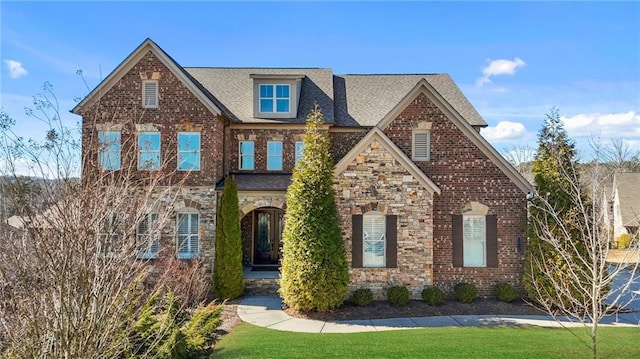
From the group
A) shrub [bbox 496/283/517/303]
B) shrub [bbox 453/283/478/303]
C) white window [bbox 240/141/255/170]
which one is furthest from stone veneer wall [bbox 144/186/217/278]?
shrub [bbox 496/283/517/303]

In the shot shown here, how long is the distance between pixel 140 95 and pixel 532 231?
52.7ft

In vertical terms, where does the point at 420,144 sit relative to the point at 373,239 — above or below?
above

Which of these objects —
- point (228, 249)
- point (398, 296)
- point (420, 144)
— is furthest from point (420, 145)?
point (228, 249)

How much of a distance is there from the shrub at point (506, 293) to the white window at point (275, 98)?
11.8 m

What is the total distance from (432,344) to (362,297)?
4.32 metres

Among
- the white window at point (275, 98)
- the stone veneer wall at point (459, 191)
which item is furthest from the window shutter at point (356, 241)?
the white window at point (275, 98)

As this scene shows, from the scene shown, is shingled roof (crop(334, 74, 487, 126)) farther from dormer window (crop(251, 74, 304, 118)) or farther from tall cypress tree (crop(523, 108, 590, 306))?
tall cypress tree (crop(523, 108, 590, 306))

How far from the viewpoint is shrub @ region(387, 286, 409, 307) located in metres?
14.2

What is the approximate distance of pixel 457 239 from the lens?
605 inches

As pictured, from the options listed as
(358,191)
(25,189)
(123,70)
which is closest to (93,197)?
(25,189)

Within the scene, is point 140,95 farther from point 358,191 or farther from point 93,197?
point 93,197

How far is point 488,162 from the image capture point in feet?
51.2

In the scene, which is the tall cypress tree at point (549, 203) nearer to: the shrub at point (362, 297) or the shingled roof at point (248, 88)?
the shrub at point (362, 297)

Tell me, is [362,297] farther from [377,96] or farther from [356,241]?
[377,96]
